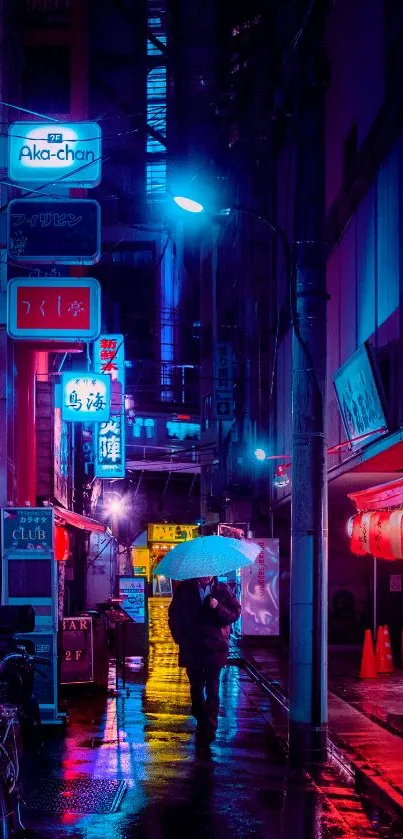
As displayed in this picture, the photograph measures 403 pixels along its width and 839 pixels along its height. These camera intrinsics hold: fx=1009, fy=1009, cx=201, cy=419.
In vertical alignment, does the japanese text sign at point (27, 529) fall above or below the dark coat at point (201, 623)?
above

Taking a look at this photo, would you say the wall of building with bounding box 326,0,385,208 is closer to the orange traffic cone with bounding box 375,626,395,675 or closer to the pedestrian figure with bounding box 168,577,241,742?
the pedestrian figure with bounding box 168,577,241,742

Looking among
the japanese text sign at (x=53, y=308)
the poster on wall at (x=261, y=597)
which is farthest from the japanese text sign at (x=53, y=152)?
the poster on wall at (x=261, y=597)

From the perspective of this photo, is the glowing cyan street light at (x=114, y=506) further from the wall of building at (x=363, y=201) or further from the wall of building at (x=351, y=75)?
the wall of building at (x=351, y=75)

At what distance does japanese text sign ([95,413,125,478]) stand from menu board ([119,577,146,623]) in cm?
681

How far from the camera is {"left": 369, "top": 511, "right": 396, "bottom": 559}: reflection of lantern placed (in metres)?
15.0

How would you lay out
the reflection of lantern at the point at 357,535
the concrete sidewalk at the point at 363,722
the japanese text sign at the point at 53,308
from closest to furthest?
the concrete sidewalk at the point at 363,722, the japanese text sign at the point at 53,308, the reflection of lantern at the point at 357,535

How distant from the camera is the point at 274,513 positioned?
99.3 feet

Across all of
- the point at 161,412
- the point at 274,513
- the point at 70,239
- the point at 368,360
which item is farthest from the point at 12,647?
the point at 161,412

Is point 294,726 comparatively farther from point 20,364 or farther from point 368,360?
point 20,364

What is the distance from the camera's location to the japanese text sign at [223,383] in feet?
111

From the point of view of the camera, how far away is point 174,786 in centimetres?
938

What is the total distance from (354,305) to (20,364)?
287 inches

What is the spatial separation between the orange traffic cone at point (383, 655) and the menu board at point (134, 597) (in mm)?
5098

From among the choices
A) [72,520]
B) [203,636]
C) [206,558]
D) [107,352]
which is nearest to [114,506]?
[107,352]
